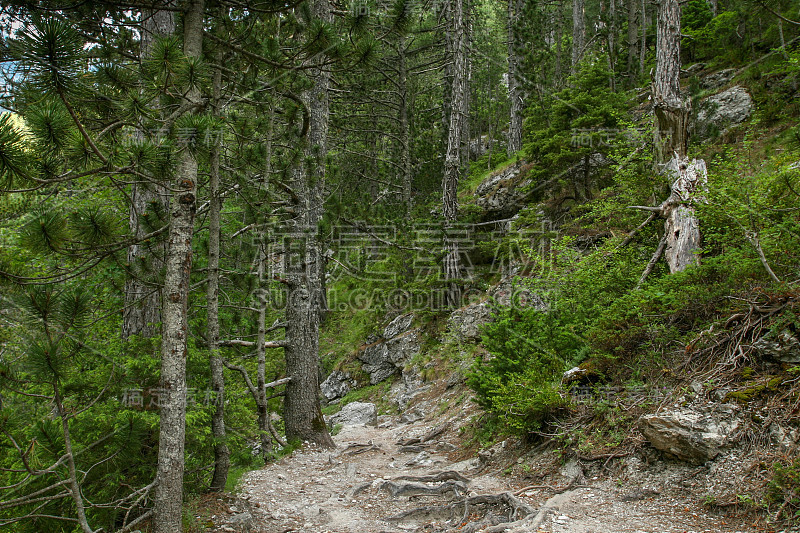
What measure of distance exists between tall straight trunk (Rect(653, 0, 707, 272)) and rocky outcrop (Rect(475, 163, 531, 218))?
5.17 meters

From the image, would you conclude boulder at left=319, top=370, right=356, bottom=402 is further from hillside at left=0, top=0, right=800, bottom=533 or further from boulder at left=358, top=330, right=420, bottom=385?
hillside at left=0, top=0, right=800, bottom=533

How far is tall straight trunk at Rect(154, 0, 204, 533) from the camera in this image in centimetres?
380

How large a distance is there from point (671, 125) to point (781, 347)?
5.02m

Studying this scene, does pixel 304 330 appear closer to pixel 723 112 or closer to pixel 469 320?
pixel 469 320

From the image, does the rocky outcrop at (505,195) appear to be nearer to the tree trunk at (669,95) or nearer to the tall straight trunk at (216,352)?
the tree trunk at (669,95)

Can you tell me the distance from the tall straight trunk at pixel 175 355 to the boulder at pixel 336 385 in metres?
11.7

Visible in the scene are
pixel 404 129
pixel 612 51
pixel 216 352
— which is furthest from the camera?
pixel 612 51

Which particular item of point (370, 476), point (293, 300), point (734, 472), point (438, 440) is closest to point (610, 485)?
point (734, 472)

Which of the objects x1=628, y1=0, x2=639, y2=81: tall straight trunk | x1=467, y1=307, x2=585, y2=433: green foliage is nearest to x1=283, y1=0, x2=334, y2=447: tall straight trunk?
x1=467, y1=307, x2=585, y2=433: green foliage

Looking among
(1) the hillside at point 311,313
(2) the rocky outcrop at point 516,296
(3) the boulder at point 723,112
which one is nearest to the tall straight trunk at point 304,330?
(1) the hillside at point 311,313

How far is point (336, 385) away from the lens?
618 inches

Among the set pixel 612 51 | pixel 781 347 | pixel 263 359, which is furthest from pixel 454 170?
pixel 612 51

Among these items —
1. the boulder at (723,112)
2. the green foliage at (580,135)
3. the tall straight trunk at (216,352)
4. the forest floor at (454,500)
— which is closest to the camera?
the forest floor at (454,500)

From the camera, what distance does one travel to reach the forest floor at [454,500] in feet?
13.2
